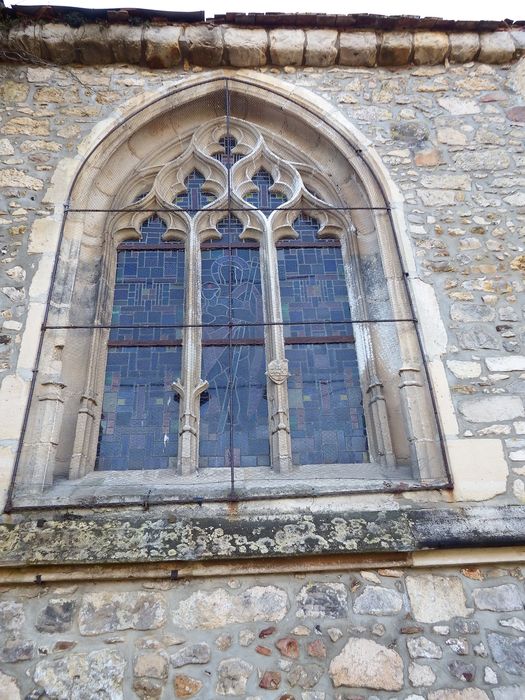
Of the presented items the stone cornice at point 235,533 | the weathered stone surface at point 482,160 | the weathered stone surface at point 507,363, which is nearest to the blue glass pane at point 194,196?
the weathered stone surface at point 482,160

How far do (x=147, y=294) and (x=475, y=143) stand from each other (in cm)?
293

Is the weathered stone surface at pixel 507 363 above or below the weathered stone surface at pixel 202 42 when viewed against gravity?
below

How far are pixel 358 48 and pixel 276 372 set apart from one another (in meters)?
3.13

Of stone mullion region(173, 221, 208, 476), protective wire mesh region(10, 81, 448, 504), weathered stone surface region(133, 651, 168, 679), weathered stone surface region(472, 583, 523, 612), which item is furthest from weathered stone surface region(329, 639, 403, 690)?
stone mullion region(173, 221, 208, 476)

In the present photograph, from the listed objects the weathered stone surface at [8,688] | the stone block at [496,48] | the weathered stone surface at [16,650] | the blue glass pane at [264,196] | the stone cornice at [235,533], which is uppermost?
the stone block at [496,48]

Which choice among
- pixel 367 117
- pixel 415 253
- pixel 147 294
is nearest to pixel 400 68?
pixel 367 117

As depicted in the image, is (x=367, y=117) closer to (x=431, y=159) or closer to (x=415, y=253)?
(x=431, y=159)

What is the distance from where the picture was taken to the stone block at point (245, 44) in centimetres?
497

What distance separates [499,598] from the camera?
283cm

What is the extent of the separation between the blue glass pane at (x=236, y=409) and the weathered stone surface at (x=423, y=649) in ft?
4.44

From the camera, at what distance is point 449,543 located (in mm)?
2895

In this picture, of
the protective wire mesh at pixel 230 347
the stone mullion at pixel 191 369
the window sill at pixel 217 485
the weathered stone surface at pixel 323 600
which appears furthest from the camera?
the protective wire mesh at pixel 230 347

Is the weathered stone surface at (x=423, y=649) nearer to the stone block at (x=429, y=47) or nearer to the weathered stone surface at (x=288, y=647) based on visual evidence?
the weathered stone surface at (x=288, y=647)

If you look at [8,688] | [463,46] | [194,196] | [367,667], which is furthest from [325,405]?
[463,46]
